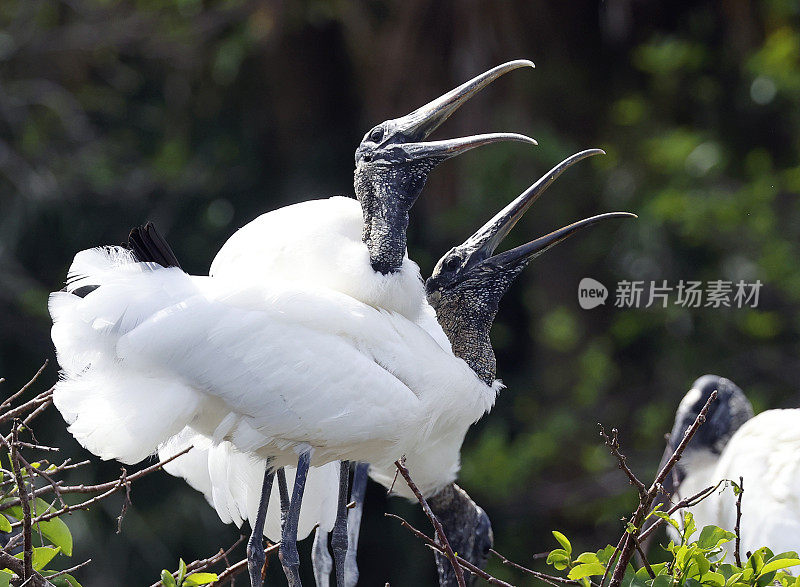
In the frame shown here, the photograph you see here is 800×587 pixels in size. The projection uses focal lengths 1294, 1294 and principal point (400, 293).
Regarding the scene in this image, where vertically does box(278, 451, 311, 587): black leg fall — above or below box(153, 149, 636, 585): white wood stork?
below

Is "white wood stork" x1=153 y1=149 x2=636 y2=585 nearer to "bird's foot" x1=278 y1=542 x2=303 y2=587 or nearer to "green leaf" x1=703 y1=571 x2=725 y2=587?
"bird's foot" x1=278 y1=542 x2=303 y2=587

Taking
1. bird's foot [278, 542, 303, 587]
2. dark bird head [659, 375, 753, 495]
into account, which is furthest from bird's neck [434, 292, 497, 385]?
dark bird head [659, 375, 753, 495]

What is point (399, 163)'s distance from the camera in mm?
2256

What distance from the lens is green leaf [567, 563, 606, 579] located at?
1.71m

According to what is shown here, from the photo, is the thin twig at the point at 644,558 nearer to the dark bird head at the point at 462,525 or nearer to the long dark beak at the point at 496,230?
the long dark beak at the point at 496,230

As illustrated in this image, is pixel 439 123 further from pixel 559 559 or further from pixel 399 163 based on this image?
pixel 559 559

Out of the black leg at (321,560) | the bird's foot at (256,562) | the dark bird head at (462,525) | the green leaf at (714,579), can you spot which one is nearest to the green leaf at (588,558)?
the green leaf at (714,579)

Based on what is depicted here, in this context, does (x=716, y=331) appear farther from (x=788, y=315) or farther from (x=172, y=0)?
(x=172, y=0)

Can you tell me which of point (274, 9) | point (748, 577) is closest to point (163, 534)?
point (274, 9)

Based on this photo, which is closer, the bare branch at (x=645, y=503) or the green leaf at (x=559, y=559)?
the bare branch at (x=645, y=503)

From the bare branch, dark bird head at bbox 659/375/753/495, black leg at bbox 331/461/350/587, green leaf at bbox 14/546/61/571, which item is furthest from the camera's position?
dark bird head at bbox 659/375/753/495

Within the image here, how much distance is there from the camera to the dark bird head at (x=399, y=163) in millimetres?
2215

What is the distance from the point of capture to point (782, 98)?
237 inches
